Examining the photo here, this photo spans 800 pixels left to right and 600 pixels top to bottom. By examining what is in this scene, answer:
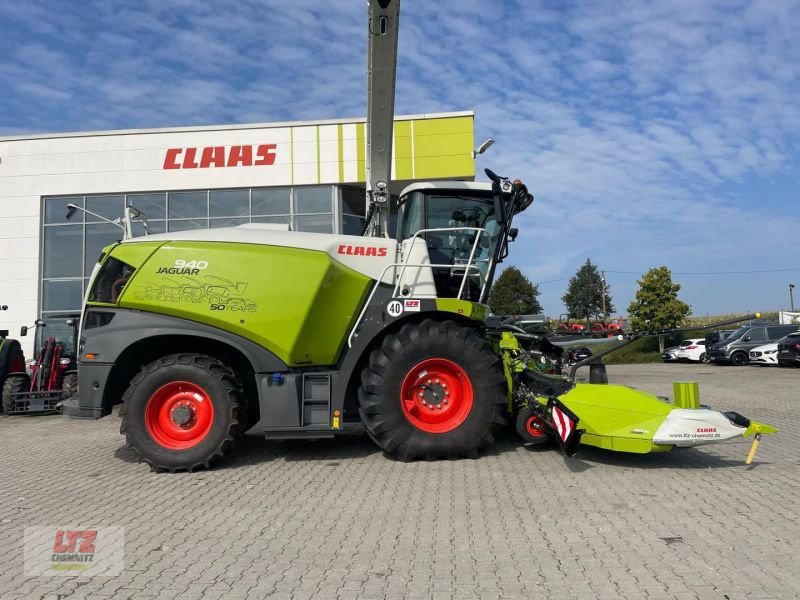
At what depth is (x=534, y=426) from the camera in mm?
6137

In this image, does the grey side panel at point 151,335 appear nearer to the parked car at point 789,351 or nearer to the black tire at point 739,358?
the parked car at point 789,351

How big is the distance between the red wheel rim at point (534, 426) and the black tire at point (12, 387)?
9.66 m

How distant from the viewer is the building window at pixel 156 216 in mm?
17953

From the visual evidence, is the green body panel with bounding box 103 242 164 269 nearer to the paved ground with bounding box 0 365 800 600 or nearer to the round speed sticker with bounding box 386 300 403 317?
the paved ground with bounding box 0 365 800 600

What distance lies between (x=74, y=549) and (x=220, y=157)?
15590 millimetres

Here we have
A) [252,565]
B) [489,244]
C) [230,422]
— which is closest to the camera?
[252,565]

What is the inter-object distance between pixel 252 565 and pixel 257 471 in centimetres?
235

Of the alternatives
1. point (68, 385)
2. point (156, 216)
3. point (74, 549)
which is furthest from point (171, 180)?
point (74, 549)

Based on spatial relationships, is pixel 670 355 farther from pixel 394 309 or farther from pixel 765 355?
pixel 394 309

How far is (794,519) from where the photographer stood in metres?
4.13

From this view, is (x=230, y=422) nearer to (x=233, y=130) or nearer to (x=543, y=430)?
(x=543, y=430)

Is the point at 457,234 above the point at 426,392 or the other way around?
above

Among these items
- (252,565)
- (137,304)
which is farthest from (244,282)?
(252,565)

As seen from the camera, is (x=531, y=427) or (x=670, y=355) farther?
(x=670, y=355)
